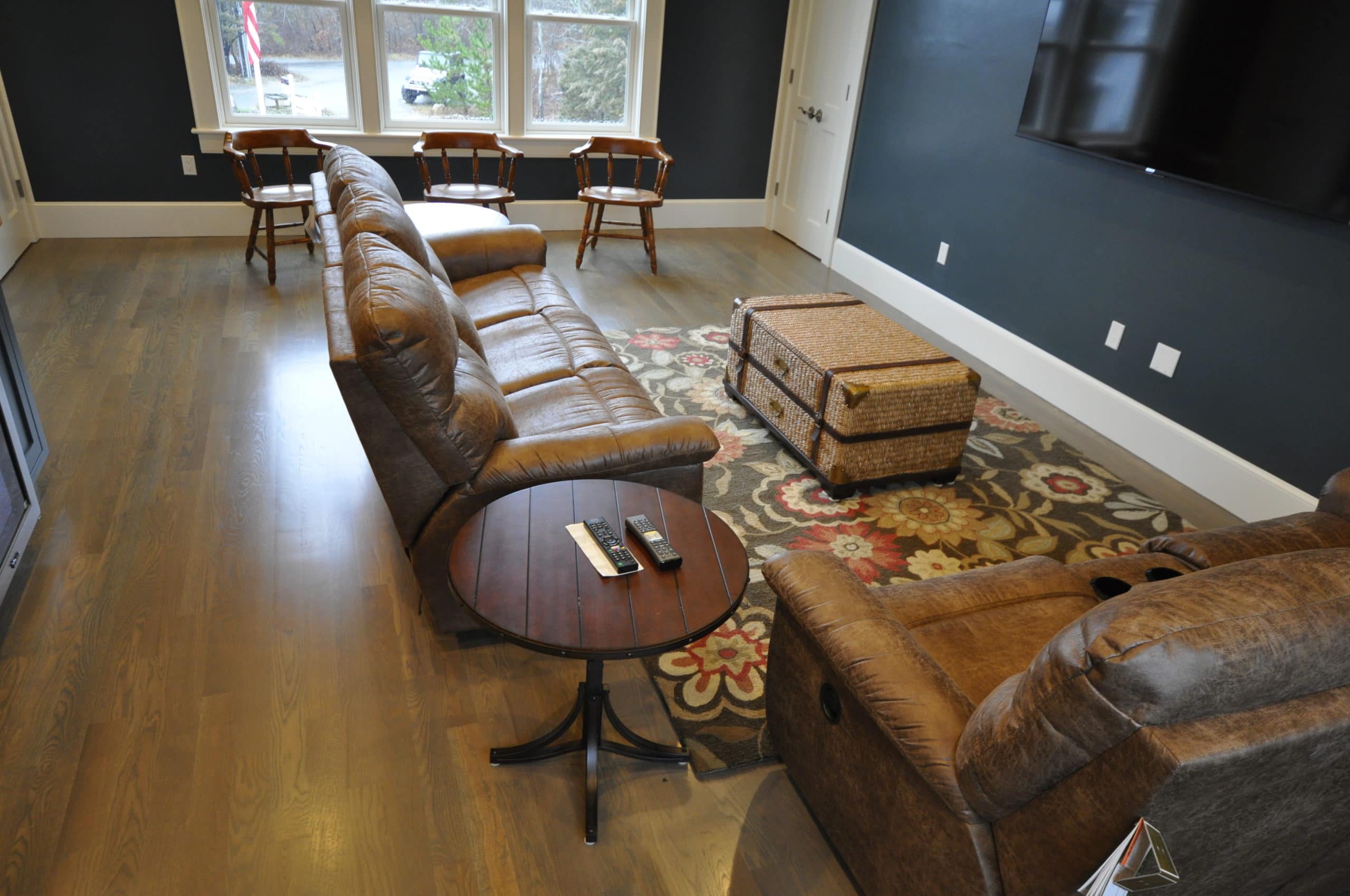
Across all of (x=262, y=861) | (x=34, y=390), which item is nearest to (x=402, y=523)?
(x=262, y=861)

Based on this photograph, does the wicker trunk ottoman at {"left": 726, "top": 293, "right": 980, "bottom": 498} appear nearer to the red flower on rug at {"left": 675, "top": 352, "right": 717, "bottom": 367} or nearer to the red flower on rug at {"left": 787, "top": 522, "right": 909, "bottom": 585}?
the red flower on rug at {"left": 787, "top": 522, "right": 909, "bottom": 585}

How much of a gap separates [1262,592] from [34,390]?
3.99m

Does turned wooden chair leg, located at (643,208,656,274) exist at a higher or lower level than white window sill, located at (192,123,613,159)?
lower

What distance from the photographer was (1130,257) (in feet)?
11.8

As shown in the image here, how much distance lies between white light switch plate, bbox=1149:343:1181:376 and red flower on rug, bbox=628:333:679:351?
6.83ft

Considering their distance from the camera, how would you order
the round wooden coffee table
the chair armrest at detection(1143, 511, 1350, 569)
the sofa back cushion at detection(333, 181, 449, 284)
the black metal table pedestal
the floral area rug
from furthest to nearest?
the sofa back cushion at detection(333, 181, 449, 284) < the floral area rug < the chair armrest at detection(1143, 511, 1350, 569) < the black metal table pedestal < the round wooden coffee table

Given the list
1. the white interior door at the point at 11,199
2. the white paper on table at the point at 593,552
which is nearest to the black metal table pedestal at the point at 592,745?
the white paper on table at the point at 593,552

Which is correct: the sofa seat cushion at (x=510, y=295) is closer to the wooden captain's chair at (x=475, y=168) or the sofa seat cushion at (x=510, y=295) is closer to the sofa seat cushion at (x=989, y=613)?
the wooden captain's chair at (x=475, y=168)

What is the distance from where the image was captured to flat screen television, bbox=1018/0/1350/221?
2803mm

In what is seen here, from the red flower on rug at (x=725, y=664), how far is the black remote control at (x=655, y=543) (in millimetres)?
444

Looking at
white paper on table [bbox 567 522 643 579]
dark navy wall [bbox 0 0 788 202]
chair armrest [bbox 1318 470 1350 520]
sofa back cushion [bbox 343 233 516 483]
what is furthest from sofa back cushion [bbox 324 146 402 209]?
chair armrest [bbox 1318 470 1350 520]

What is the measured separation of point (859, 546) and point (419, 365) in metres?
1.60

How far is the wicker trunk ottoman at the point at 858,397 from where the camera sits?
2.99 metres

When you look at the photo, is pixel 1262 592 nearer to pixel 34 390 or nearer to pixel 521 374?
pixel 521 374
